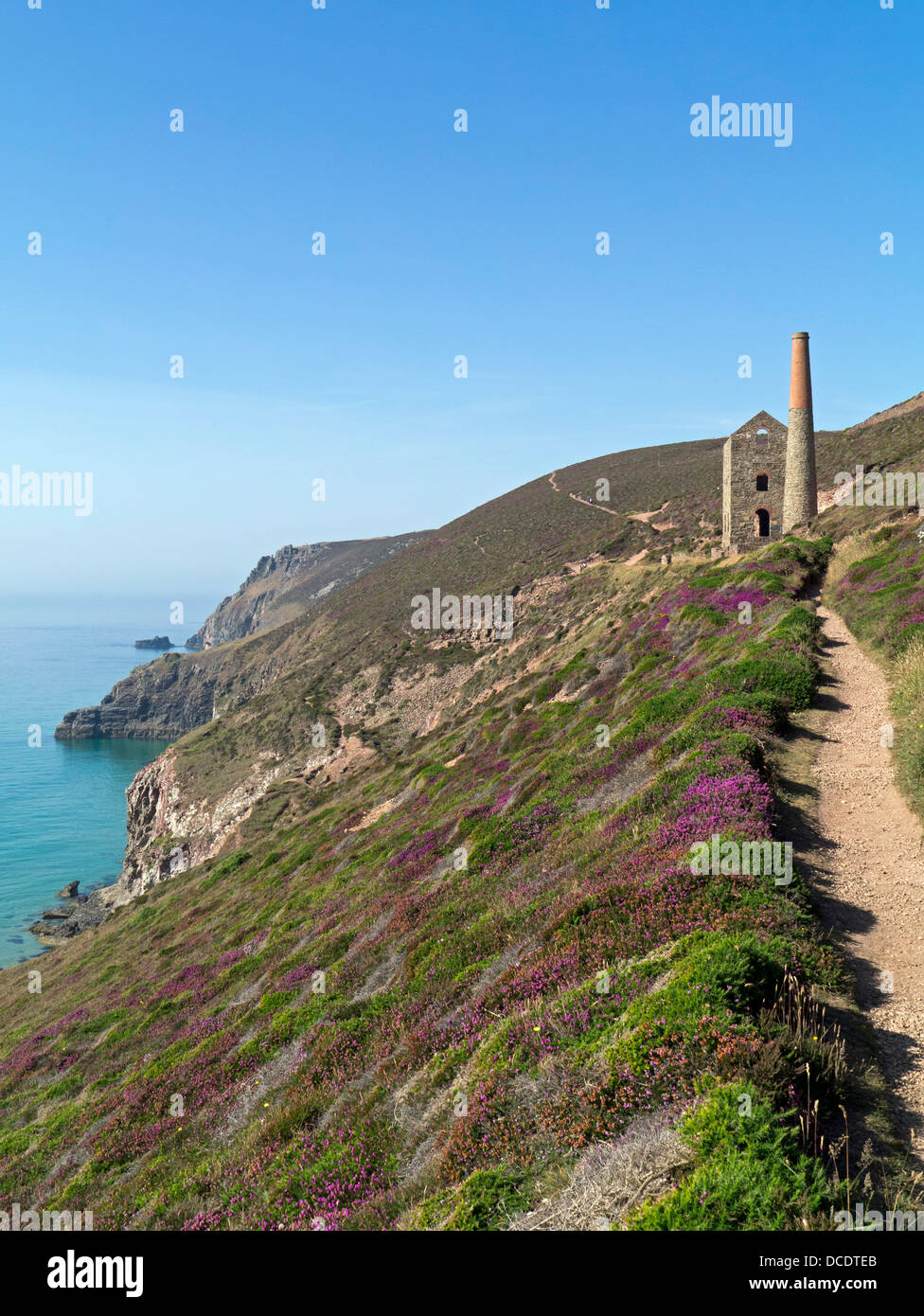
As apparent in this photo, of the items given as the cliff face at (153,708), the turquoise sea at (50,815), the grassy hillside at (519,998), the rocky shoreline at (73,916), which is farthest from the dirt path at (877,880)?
the cliff face at (153,708)

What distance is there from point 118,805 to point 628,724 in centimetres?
9585

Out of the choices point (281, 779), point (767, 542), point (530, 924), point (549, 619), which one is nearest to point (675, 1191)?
point (530, 924)

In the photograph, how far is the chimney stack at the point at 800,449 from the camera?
39.9 metres

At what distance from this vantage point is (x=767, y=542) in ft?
135

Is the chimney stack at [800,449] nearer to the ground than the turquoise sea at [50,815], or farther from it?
farther from it

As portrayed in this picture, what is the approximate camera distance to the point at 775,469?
4094cm

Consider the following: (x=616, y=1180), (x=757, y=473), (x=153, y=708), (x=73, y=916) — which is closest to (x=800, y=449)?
(x=757, y=473)

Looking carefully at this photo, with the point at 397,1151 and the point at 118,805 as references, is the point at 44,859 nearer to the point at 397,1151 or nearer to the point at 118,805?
the point at 118,805

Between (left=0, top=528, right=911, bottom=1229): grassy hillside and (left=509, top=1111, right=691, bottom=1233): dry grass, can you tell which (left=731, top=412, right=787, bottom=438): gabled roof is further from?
(left=509, top=1111, right=691, bottom=1233): dry grass

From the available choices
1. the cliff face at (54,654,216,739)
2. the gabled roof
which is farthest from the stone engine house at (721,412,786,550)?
the cliff face at (54,654,216,739)

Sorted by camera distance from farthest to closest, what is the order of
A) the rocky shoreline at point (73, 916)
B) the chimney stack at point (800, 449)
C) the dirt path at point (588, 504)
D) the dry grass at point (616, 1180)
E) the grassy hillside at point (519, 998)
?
the dirt path at point (588, 504), the rocky shoreline at point (73, 916), the chimney stack at point (800, 449), the grassy hillside at point (519, 998), the dry grass at point (616, 1180)

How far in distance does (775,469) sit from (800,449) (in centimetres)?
167

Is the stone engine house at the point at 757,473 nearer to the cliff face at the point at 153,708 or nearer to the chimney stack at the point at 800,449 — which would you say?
the chimney stack at the point at 800,449

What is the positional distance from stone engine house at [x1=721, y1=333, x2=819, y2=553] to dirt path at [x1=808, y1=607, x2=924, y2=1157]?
27.9 meters
